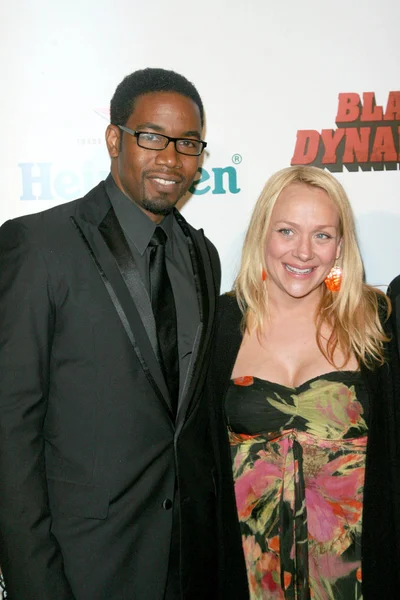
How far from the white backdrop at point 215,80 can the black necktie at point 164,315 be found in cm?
85

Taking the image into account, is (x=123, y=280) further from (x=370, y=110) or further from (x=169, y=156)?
(x=370, y=110)

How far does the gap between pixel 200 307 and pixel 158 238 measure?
25 centimetres

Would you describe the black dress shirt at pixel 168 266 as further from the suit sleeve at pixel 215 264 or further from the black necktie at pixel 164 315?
the suit sleeve at pixel 215 264

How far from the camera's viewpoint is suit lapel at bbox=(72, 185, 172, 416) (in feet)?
5.66

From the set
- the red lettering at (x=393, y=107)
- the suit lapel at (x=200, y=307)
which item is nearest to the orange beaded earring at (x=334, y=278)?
the suit lapel at (x=200, y=307)

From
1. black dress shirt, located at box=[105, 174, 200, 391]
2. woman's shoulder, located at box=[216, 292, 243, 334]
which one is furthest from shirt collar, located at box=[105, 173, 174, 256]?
woman's shoulder, located at box=[216, 292, 243, 334]

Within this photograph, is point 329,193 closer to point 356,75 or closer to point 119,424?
point 356,75

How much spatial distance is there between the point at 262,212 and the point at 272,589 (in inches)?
50.4

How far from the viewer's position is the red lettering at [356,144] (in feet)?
8.82

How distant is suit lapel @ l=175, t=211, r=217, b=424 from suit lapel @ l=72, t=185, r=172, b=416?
82mm

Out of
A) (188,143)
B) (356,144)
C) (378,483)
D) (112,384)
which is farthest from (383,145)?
(112,384)

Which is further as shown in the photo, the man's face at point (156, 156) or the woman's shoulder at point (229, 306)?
the woman's shoulder at point (229, 306)

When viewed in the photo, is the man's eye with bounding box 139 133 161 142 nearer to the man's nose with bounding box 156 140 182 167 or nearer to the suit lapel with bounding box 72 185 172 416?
the man's nose with bounding box 156 140 182 167

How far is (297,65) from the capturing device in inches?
104
